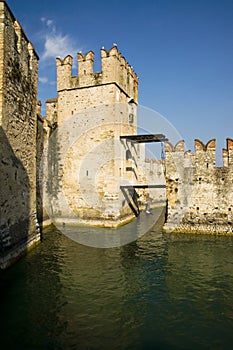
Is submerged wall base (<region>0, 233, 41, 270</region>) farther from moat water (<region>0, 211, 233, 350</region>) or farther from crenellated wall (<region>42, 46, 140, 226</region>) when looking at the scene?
crenellated wall (<region>42, 46, 140, 226</region>)

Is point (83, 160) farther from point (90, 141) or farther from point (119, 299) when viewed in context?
point (119, 299)

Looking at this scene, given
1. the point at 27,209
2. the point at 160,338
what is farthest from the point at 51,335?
the point at 27,209

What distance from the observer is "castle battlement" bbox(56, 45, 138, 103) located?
→ 14445mm

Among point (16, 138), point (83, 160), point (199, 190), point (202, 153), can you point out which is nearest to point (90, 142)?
point (83, 160)

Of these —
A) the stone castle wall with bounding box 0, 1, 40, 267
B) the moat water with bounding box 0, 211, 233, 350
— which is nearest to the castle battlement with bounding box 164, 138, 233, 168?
the moat water with bounding box 0, 211, 233, 350

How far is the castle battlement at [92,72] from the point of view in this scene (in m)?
14.4

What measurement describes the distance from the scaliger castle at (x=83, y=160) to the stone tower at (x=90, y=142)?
0.18 ft

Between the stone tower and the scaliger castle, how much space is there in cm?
5

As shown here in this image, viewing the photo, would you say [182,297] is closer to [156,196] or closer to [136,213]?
[136,213]

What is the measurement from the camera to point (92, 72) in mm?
14898

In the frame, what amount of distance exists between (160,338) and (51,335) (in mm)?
1831

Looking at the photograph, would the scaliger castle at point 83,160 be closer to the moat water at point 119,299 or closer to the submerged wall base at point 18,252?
the submerged wall base at point 18,252

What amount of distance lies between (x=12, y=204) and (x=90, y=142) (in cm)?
737

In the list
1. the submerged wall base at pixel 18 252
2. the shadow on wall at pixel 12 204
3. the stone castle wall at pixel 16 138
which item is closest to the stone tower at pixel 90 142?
the stone castle wall at pixel 16 138
